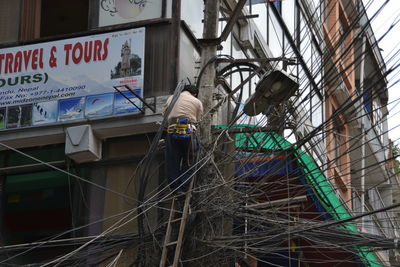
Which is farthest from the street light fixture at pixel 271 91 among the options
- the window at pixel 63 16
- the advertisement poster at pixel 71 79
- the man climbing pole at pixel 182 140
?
the window at pixel 63 16

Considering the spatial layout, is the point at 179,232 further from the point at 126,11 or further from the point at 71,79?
the point at 126,11

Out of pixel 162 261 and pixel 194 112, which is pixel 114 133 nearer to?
pixel 194 112

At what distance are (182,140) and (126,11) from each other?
3244mm

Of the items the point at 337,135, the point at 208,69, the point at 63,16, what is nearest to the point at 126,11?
the point at 208,69

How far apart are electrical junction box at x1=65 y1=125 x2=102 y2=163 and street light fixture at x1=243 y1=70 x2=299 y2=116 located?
2881mm

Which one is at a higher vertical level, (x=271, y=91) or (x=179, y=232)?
(x=271, y=91)

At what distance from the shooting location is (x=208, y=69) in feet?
41.7

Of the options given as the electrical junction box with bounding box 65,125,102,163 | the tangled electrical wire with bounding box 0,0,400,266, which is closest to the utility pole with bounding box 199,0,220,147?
the tangled electrical wire with bounding box 0,0,400,266

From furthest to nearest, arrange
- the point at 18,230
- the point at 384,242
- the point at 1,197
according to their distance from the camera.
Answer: the point at 18,230, the point at 1,197, the point at 384,242

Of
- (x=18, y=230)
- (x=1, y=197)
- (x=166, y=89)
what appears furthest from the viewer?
(x=18, y=230)

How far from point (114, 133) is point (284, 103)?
290cm

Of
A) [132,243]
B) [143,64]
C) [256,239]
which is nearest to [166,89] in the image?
[143,64]

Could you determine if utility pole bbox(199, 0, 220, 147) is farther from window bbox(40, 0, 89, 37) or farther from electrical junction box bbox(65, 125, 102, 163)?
window bbox(40, 0, 89, 37)

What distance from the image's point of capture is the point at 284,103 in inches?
492
